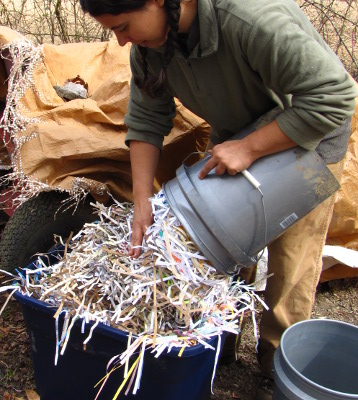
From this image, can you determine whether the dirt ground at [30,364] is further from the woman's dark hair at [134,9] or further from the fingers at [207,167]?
the woman's dark hair at [134,9]

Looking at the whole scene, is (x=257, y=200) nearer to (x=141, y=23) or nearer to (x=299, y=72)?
(x=299, y=72)

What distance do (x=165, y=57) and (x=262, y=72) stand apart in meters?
0.30

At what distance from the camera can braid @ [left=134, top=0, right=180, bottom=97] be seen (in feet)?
4.61

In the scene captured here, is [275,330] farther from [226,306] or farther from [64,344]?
[64,344]

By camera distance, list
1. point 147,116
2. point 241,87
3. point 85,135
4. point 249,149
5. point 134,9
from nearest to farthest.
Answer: point 134,9, point 249,149, point 241,87, point 147,116, point 85,135

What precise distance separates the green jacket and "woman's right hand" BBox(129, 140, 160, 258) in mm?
268

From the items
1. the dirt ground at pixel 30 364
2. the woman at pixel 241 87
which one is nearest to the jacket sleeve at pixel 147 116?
the woman at pixel 241 87

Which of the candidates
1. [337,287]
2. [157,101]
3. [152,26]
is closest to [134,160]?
[157,101]

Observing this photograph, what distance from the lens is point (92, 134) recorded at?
2236 millimetres

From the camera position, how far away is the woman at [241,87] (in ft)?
4.50

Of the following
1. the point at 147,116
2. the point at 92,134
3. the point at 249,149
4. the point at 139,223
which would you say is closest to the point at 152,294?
the point at 139,223

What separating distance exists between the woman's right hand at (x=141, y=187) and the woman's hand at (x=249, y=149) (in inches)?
14.4

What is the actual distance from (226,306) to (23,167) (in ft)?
3.55

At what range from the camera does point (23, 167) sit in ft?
7.13
